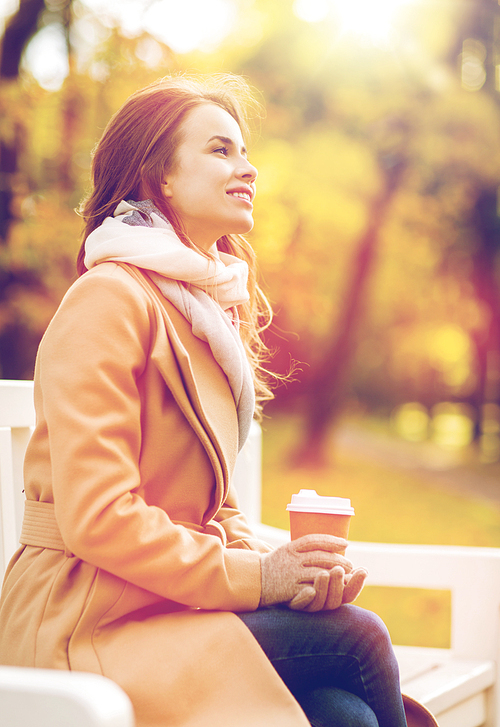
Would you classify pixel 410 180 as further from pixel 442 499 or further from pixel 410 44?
pixel 442 499

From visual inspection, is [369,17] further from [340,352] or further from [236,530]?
[236,530]

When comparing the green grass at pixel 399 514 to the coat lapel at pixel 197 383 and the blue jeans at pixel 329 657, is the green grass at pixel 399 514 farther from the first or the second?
the coat lapel at pixel 197 383

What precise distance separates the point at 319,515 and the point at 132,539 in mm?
437

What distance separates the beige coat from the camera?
1.42 meters

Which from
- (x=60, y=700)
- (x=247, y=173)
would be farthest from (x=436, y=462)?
(x=60, y=700)

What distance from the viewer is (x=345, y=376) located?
1118 cm

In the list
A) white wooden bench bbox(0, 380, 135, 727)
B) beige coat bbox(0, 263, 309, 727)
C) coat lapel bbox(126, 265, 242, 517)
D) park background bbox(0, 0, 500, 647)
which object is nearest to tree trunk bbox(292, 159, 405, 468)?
park background bbox(0, 0, 500, 647)

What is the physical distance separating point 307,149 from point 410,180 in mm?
1829

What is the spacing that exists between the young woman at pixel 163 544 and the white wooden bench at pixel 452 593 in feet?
1.91

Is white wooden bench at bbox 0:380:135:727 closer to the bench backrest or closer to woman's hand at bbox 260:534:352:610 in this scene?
woman's hand at bbox 260:534:352:610

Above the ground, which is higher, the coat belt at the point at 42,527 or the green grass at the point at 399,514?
the coat belt at the point at 42,527

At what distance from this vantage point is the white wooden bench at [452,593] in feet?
7.23

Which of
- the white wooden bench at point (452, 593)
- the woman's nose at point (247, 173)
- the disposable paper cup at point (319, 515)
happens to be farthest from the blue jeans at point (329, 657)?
the woman's nose at point (247, 173)

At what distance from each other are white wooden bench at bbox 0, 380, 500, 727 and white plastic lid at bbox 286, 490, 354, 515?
2.92ft
